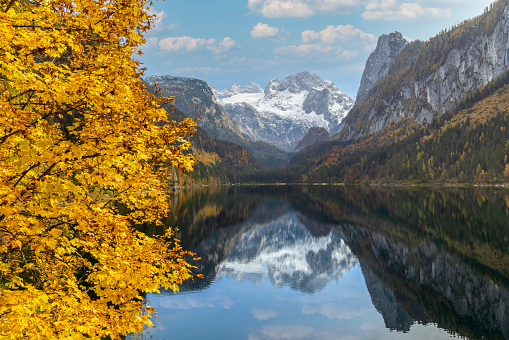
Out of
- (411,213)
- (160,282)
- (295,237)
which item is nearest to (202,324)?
(160,282)

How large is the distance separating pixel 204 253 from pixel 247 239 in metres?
18.1

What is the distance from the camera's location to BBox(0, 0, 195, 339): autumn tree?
8.77m

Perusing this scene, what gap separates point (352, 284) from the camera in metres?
40.2

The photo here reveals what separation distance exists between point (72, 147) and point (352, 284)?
38288 mm

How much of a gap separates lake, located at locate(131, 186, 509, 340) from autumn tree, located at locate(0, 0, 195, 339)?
52.5 feet

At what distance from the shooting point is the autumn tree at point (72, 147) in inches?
345

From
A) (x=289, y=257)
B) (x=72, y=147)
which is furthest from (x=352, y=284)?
(x=72, y=147)

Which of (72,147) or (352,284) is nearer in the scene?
(72,147)

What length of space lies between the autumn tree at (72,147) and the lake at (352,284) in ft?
52.5

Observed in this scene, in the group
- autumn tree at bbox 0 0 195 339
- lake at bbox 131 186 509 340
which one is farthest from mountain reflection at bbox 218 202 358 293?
autumn tree at bbox 0 0 195 339

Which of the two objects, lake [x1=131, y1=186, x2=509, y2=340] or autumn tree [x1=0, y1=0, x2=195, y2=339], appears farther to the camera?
lake [x1=131, y1=186, x2=509, y2=340]

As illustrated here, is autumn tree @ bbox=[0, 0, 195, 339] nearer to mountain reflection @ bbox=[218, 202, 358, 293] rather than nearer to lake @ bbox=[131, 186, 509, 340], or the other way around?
lake @ bbox=[131, 186, 509, 340]

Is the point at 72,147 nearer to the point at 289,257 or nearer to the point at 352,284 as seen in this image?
the point at 352,284

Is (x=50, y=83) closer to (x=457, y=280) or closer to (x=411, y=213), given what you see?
(x=457, y=280)
